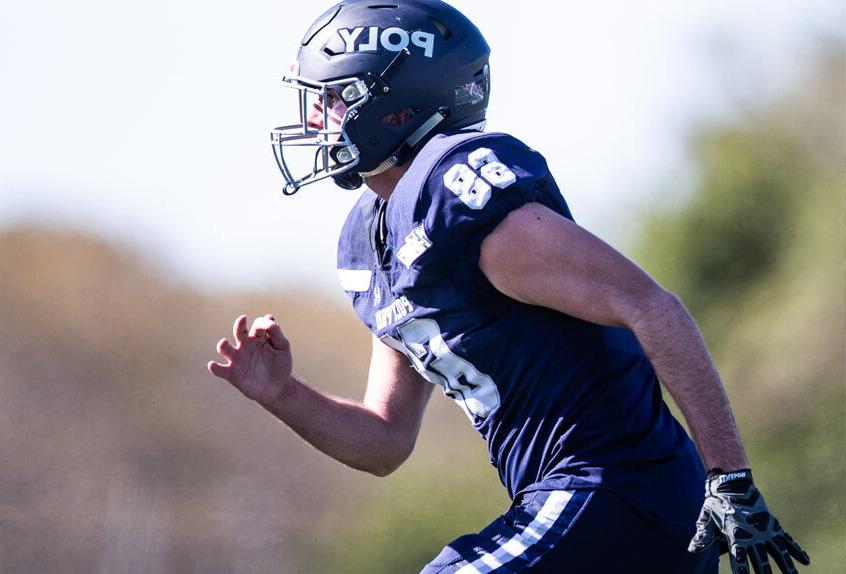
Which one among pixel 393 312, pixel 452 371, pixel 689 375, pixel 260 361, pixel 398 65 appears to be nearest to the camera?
pixel 689 375

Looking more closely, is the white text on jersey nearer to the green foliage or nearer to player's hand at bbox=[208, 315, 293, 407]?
player's hand at bbox=[208, 315, 293, 407]

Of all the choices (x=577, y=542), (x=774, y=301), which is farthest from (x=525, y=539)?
(x=774, y=301)

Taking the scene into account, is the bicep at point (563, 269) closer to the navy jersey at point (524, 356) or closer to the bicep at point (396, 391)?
the navy jersey at point (524, 356)

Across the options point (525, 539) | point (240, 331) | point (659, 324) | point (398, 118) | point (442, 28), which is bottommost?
point (525, 539)

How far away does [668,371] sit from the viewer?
2.23m

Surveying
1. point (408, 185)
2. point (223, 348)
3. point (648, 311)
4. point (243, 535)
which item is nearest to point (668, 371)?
point (648, 311)

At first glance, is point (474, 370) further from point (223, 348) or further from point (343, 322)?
point (343, 322)

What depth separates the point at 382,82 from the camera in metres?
3.02

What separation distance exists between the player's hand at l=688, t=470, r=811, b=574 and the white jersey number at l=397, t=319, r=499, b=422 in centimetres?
62

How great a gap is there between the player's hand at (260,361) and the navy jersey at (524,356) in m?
0.61

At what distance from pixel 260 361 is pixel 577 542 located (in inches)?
44.0

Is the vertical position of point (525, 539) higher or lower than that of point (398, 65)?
lower

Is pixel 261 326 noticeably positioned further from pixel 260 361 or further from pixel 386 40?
pixel 386 40

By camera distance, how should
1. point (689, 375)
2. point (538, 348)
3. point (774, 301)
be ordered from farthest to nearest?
point (774, 301)
point (538, 348)
point (689, 375)
